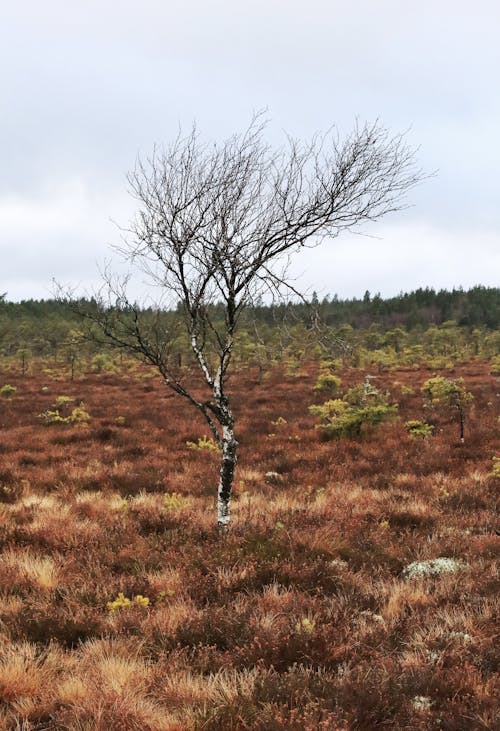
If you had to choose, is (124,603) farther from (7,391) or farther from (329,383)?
(7,391)

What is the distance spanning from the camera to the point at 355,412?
14.7 metres

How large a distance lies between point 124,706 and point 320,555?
3.24 metres

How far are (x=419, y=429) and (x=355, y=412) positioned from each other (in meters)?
1.94

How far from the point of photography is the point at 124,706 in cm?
308

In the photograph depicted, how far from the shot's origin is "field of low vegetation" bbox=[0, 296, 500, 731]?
3.16m

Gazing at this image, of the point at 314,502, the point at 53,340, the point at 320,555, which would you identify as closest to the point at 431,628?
the point at 320,555

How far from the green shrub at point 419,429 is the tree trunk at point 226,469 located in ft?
28.6

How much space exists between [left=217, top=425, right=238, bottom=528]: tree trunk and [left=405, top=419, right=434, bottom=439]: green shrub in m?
8.71

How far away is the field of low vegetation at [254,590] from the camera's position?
3.16m

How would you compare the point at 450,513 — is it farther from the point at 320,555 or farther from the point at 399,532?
the point at 320,555

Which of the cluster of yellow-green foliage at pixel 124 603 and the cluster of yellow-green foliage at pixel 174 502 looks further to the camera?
the cluster of yellow-green foliage at pixel 174 502

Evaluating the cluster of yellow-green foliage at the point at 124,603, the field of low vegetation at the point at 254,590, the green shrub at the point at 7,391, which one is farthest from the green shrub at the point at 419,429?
the green shrub at the point at 7,391

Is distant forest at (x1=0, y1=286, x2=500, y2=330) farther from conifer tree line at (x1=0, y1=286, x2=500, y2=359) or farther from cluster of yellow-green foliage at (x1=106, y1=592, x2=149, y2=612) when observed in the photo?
cluster of yellow-green foliage at (x1=106, y1=592, x2=149, y2=612)

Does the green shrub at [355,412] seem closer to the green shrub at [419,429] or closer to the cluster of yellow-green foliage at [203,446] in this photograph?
the green shrub at [419,429]
